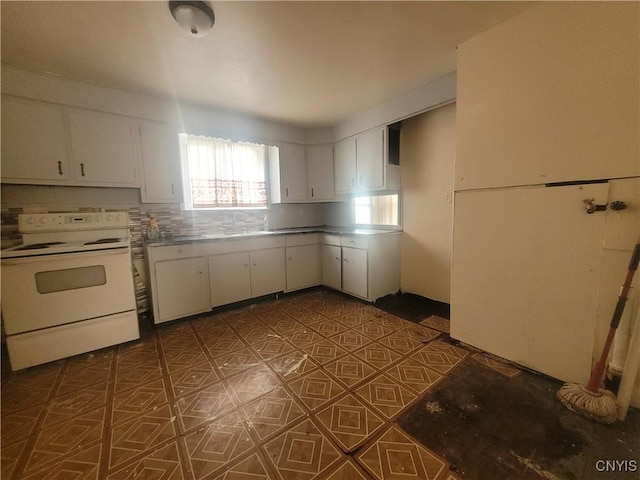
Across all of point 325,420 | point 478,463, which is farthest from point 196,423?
point 478,463

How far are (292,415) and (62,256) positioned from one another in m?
2.34

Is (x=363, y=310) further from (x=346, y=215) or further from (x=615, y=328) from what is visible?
(x=615, y=328)

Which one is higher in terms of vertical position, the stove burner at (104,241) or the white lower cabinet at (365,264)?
the stove burner at (104,241)

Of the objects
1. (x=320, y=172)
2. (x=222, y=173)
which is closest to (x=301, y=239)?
(x=320, y=172)

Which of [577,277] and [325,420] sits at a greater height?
[577,277]

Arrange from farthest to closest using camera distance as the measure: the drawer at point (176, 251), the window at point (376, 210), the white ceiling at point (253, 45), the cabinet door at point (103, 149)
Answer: the window at point (376, 210) < the drawer at point (176, 251) < the cabinet door at point (103, 149) < the white ceiling at point (253, 45)

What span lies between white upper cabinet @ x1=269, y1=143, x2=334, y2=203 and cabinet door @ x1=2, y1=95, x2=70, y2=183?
7.80 ft

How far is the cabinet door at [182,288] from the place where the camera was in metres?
2.74

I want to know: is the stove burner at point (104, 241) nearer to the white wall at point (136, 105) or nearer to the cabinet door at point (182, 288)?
the cabinet door at point (182, 288)

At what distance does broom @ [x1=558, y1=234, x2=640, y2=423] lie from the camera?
1.37 m

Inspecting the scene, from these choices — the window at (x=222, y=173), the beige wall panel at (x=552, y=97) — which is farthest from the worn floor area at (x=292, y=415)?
the window at (x=222, y=173)

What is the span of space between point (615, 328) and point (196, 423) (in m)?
2.50

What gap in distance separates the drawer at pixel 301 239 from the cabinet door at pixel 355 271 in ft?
1.94

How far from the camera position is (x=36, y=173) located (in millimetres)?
2338
